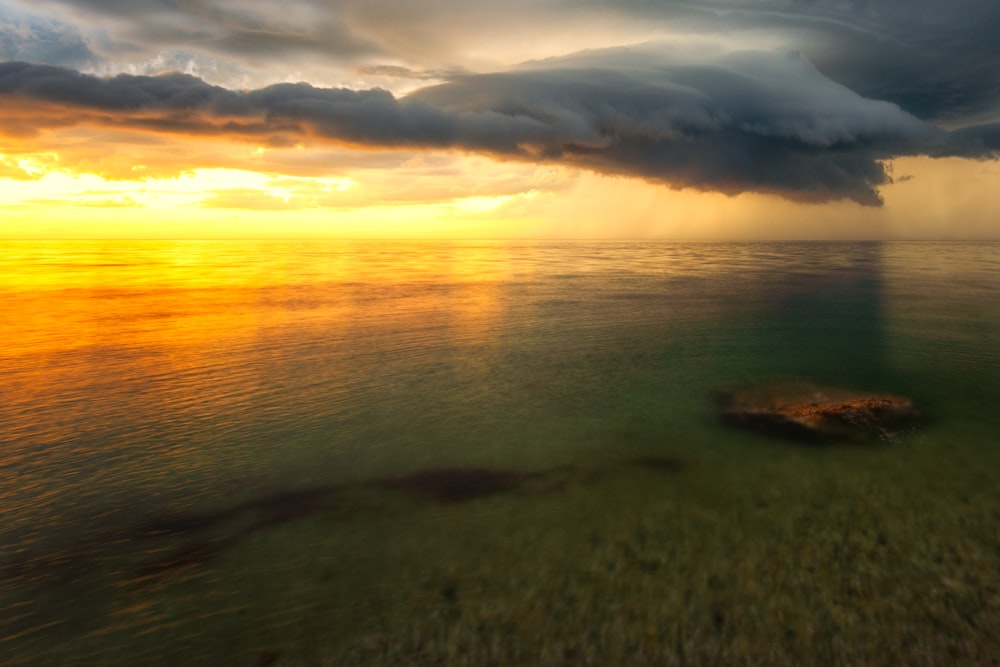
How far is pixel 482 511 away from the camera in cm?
1602

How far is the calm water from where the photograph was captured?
435 inches

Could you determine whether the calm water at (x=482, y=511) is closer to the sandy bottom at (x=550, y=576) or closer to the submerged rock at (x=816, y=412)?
the sandy bottom at (x=550, y=576)

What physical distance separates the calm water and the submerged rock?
1054 mm

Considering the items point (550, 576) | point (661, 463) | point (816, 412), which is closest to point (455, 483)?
point (550, 576)

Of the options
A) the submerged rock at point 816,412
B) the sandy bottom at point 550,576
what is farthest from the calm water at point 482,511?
the submerged rock at point 816,412

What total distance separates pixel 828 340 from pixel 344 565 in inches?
1550

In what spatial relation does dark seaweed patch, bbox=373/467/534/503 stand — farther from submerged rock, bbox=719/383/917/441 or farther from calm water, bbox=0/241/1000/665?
submerged rock, bbox=719/383/917/441

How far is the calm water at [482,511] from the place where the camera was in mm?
Result: 11039

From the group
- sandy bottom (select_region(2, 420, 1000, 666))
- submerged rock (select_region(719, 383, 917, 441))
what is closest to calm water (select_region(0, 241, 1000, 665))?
sandy bottom (select_region(2, 420, 1000, 666))

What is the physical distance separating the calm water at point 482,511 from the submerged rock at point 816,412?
41.5 inches

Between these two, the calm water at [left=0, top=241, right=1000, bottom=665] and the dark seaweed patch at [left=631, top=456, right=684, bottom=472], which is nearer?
the calm water at [left=0, top=241, right=1000, bottom=665]

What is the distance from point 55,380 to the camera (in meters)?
29.9

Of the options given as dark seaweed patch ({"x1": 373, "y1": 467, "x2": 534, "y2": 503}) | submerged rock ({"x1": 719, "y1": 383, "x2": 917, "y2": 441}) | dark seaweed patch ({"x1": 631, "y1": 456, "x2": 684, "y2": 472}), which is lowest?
dark seaweed patch ({"x1": 373, "y1": 467, "x2": 534, "y2": 503})

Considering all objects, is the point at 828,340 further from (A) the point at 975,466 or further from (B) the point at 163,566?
(B) the point at 163,566
